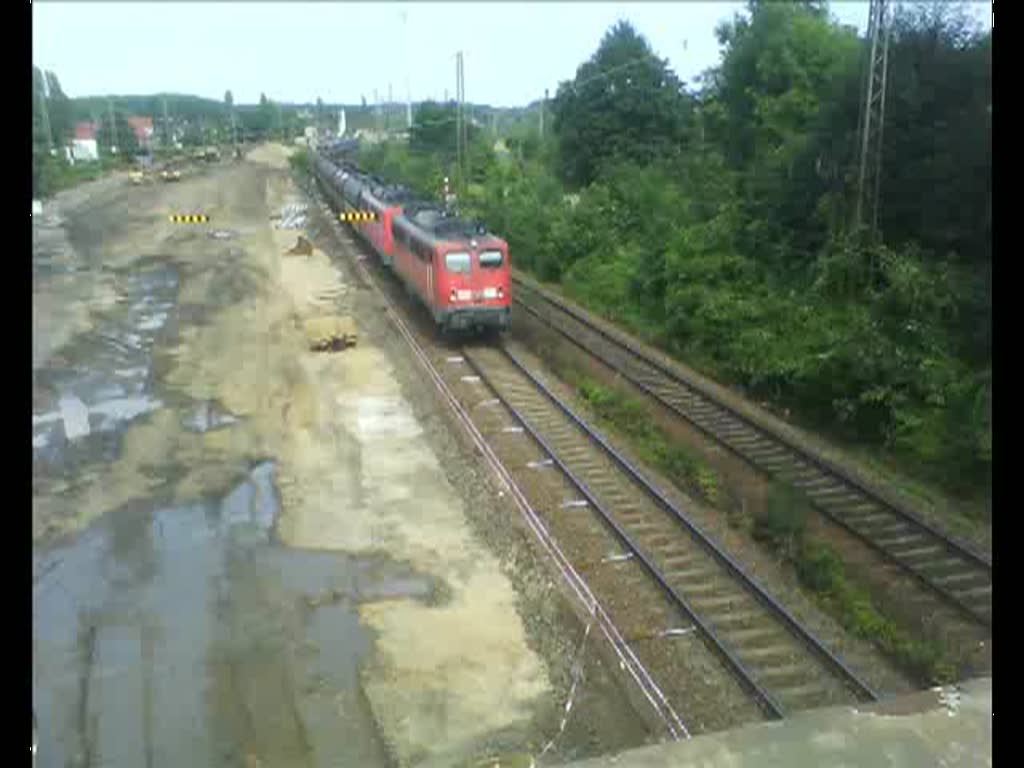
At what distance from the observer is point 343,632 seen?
8.66 m

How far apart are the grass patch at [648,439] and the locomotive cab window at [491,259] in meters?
3.03

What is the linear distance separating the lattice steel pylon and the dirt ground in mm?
8303

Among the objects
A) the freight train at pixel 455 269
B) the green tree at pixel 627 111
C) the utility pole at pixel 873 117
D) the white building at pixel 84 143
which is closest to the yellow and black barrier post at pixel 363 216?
the freight train at pixel 455 269

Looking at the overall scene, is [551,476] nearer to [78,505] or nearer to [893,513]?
[893,513]

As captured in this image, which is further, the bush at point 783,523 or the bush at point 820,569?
the bush at point 783,523

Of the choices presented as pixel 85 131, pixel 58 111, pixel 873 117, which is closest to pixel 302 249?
pixel 873 117

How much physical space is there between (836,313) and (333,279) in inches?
697

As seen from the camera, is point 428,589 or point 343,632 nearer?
point 343,632

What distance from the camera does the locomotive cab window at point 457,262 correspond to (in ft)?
60.2

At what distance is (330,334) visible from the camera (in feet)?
66.1

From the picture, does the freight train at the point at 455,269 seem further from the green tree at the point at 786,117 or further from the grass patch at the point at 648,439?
the green tree at the point at 786,117

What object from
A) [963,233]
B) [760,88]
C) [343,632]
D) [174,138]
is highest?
[174,138]

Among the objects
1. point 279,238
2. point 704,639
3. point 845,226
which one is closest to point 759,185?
point 845,226

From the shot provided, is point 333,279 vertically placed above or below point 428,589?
above
